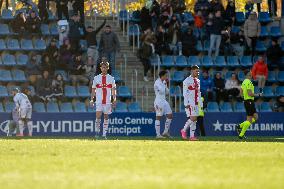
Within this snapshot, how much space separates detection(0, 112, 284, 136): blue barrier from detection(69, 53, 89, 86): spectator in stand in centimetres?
243

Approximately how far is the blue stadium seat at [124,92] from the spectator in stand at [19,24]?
4.27m

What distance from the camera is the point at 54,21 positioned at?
41.0 meters

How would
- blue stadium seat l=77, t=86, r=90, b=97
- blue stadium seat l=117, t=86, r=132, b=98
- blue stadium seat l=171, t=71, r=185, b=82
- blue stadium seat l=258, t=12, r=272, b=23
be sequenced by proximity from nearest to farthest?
1. blue stadium seat l=77, t=86, r=90, b=97
2. blue stadium seat l=117, t=86, r=132, b=98
3. blue stadium seat l=171, t=71, r=185, b=82
4. blue stadium seat l=258, t=12, r=272, b=23

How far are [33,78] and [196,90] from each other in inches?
305

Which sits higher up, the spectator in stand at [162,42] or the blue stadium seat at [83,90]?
the spectator in stand at [162,42]

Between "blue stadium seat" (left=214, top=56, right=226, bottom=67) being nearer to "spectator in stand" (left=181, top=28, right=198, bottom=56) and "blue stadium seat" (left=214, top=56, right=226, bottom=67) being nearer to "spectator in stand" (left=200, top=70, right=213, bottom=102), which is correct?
"spectator in stand" (left=181, top=28, right=198, bottom=56)

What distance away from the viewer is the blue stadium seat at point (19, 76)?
38.4 m

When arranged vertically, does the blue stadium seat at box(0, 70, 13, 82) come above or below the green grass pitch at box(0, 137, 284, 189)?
below

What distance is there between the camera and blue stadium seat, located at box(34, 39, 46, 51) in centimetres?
3959

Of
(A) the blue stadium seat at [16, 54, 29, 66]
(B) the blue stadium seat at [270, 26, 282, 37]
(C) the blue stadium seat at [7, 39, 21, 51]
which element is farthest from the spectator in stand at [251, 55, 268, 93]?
(C) the blue stadium seat at [7, 39, 21, 51]

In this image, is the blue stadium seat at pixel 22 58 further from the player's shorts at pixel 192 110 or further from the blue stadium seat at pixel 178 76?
the player's shorts at pixel 192 110

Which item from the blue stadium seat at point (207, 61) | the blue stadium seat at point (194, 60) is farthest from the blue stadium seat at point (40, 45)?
the blue stadium seat at point (207, 61)

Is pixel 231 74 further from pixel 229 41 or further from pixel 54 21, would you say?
pixel 54 21

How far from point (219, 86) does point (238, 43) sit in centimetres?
410
